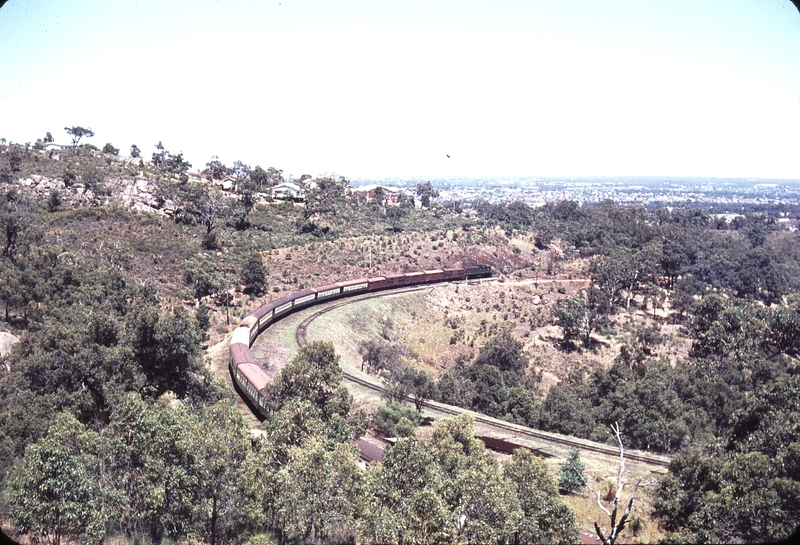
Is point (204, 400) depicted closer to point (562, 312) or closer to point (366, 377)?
point (366, 377)

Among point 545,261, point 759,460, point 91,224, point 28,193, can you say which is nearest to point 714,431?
point 759,460

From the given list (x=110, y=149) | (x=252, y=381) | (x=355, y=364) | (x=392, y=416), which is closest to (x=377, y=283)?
(x=355, y=364)

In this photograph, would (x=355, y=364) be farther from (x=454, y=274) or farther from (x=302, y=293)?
(x=454, y=274)

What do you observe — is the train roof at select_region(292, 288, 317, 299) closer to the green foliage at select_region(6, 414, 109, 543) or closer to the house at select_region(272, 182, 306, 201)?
the green foliage at select_region(6, 414, 109, 543)

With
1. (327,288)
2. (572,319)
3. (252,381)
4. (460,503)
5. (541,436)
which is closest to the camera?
(460,503)

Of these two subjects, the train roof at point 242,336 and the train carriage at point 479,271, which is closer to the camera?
the train roof at point 242,336

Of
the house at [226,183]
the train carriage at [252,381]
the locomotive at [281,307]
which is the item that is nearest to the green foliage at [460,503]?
the locomotive at [281,307]

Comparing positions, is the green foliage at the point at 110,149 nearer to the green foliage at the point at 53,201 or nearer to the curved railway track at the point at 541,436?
the green foliage at the point at 53,201

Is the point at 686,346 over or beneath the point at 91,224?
beneath
